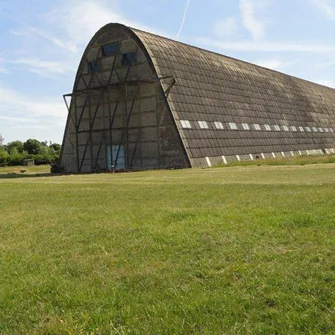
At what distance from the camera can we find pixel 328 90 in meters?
77.1

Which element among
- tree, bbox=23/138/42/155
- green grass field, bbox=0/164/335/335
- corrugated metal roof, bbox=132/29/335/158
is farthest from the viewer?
tree, bbox=23/138/42/155

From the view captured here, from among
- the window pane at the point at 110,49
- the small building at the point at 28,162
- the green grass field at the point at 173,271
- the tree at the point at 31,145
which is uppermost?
the window pane at the point at 110,49

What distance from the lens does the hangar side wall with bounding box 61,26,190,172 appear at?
37.2m

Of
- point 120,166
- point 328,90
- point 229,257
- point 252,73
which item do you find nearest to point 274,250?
point 229,257

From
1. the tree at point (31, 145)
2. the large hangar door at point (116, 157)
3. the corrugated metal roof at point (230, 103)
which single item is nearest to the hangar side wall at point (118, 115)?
the large hangar door at point (116, 157)

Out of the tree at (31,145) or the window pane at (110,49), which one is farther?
the tree at (31,145)

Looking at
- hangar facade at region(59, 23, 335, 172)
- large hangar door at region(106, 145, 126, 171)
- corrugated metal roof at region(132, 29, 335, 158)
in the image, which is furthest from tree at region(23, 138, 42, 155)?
large hangar door at region(106, 145, 126, 171)

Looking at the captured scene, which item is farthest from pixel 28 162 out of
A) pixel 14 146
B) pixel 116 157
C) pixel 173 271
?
pixel 173 271

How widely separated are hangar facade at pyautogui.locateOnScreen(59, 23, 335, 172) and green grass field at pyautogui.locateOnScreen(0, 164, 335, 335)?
2619cm

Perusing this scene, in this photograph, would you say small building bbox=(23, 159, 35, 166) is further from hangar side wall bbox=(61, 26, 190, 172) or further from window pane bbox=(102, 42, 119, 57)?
window pane bbox=(102, 42, 119, 57)

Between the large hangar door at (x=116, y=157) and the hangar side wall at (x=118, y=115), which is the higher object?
the hangar side wall at (x=118, y=115)

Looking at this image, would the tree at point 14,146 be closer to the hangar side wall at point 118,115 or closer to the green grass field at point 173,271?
the hangar side wall at point 118,115

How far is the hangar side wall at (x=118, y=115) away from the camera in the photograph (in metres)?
37.2

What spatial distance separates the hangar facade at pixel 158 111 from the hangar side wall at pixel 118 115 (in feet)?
0.29
